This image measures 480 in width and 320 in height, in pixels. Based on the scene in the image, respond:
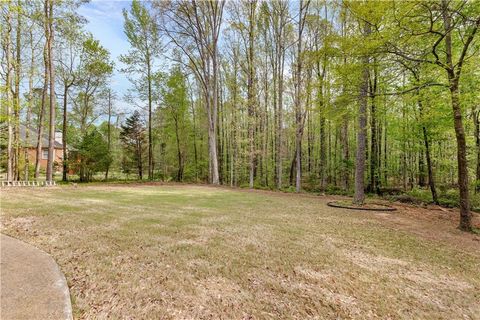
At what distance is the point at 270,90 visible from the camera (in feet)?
61.2

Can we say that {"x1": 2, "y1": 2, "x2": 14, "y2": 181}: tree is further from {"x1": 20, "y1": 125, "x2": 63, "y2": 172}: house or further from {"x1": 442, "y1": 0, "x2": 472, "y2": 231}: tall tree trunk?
{"x1": 442, "y1": 0, "x2": 472, "y2": 231}: tall tree trunk

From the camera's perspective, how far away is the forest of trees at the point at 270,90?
5887mm

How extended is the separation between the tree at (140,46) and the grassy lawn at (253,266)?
1652cm

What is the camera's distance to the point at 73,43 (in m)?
16.2

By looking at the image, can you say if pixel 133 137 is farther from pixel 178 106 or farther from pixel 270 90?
Result: pixel 270 90

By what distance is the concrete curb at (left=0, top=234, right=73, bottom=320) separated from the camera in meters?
2.04

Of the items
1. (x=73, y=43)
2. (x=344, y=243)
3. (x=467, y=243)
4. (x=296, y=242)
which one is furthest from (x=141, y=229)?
(x=73, y=43)

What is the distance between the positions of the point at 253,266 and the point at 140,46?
21185 millimetres

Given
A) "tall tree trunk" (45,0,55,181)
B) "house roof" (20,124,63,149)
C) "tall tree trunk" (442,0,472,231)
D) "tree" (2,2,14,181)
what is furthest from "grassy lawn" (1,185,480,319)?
"house roof" (20,124,63,149)

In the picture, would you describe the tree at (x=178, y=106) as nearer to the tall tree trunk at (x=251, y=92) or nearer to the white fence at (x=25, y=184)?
the tall tree trunk at (x=251, y=92)

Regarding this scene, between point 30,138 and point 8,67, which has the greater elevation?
point 8,67

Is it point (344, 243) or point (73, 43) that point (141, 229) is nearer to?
point (344, 243)

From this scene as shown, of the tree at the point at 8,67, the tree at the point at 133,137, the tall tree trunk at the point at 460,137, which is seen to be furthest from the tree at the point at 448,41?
the tree at the point at 133,137

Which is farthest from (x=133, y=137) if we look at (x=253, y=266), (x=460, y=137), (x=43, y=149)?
(x=460, y=137)
